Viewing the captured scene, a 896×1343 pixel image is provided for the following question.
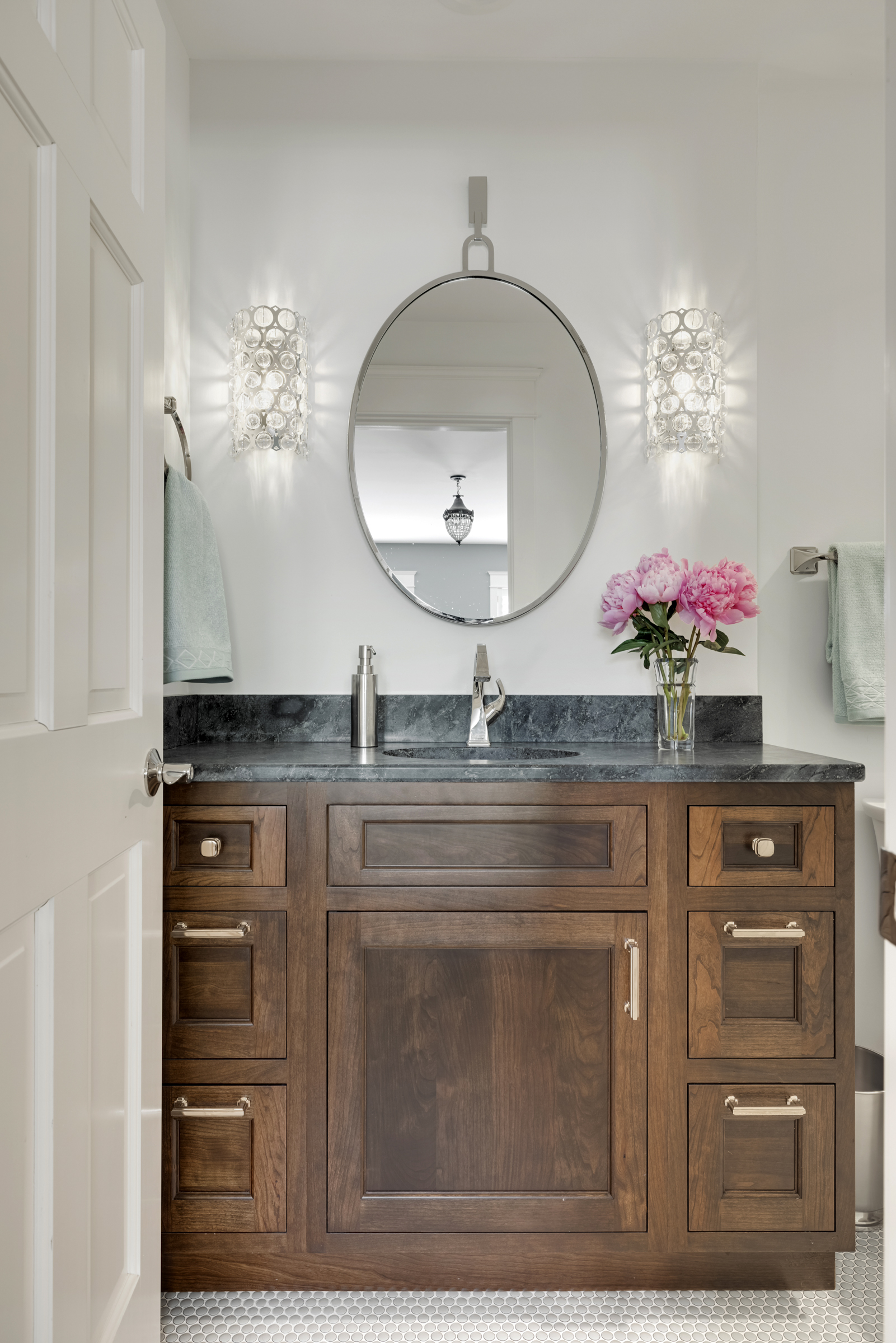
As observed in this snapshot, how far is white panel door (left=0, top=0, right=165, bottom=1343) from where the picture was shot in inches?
30.3

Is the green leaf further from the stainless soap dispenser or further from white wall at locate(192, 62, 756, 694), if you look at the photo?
the stainless soap dispenser

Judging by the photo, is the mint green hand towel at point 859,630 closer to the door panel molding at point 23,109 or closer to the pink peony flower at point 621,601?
the pink peony flower at point 621,601

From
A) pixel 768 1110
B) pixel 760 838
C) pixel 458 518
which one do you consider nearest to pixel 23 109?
pixel 458 518

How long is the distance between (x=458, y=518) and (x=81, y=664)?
124 cm

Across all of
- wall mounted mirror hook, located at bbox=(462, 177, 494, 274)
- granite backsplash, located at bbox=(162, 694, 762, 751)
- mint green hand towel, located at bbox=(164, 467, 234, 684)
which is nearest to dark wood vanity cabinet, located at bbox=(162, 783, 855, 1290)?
mint green hand towel, located at bbox=(164, 467, 234, 684)

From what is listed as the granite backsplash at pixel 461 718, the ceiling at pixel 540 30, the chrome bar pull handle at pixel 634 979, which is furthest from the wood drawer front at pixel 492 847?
the ceiling at pixel 540 30

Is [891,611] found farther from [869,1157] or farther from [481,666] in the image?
[869,1157]

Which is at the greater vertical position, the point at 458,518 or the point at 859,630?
the point at 458,518

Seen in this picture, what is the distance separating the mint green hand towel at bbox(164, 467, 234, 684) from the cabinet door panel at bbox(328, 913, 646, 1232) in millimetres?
558

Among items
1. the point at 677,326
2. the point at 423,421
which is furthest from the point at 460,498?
the point at 677,326

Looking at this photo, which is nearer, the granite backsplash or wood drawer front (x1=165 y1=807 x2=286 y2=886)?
wood drawer front (x1=165 y1=807 x2=286 y2=886)

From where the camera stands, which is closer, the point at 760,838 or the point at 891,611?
the point at 891,611

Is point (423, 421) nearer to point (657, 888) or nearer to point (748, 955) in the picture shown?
point (657, 888)

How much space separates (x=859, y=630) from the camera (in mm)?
1987
